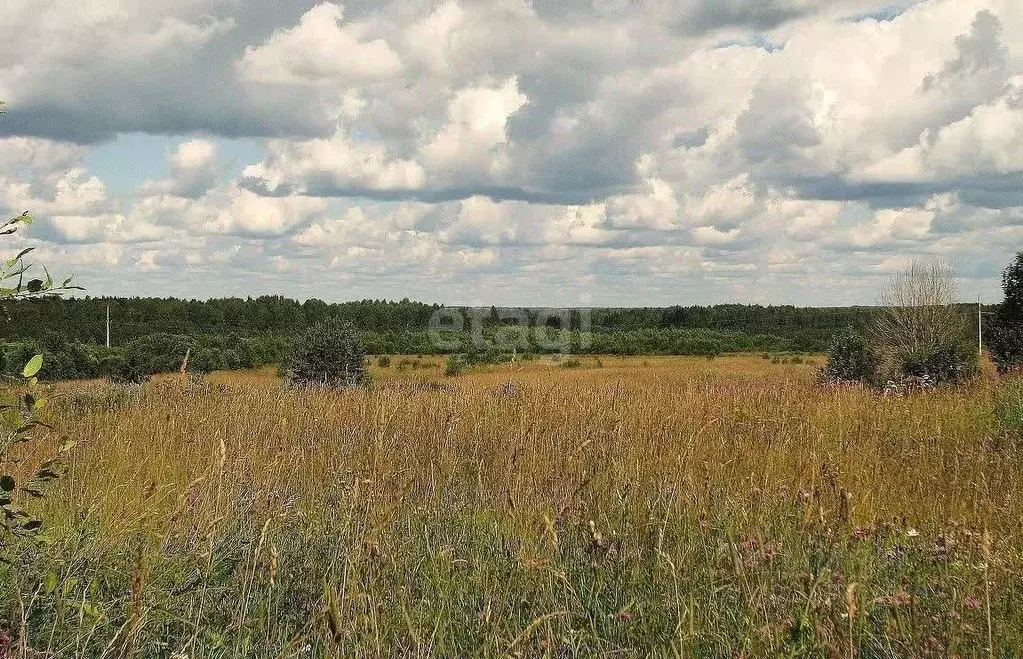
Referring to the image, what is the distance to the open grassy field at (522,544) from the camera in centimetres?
299

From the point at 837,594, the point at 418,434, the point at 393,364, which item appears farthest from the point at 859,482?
the point at 393,364

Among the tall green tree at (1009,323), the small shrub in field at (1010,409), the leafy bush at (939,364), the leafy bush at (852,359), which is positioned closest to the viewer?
the small shrub in field at (1010,409)

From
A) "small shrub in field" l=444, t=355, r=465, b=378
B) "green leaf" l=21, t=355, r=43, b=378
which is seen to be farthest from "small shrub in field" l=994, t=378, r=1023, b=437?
"small shrub in field" l=444, t=355, r=465, b=378

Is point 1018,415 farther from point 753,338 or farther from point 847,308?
point 847,308

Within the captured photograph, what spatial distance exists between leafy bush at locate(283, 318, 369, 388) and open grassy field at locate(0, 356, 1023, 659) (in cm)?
1342

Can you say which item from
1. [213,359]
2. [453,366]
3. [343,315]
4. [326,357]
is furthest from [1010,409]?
[343,315]

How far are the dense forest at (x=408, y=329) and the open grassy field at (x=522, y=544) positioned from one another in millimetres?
48494

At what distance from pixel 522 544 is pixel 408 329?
91.7 metres

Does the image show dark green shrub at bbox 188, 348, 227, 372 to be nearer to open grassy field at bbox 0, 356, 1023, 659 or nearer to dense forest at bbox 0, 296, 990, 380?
dense forest at bbox 0, 296, 990, 380

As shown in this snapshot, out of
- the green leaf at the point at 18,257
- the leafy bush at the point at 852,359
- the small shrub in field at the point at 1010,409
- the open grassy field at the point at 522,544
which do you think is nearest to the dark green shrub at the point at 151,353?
the open grassy field at the point at 522,544

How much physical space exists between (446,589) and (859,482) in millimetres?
3997
